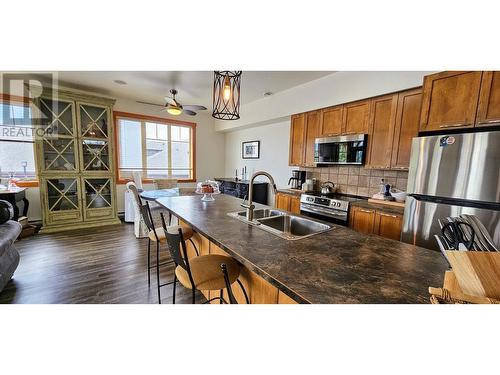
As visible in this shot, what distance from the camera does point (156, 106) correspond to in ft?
16.7

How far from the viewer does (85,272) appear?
245cm

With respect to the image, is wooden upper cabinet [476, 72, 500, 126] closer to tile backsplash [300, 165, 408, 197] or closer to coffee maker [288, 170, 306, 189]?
tile backsplash [300, 165, 408, 197]

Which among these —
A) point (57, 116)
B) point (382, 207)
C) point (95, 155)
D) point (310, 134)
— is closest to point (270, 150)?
point (310, 134)

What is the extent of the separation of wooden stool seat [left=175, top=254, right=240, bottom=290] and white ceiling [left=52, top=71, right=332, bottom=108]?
2.74m

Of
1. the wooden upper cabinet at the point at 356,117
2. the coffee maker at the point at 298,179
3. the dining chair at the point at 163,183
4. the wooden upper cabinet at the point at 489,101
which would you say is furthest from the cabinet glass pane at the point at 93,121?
the wooden upper cabinet at the point at 489,101

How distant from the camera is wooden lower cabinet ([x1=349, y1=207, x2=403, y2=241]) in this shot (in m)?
2.29

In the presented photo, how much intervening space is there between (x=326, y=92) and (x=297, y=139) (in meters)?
0.88

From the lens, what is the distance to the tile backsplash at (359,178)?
9.16ft

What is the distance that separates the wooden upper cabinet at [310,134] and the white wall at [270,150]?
0.69m

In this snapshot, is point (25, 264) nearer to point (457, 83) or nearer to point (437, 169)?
point (437, 169)

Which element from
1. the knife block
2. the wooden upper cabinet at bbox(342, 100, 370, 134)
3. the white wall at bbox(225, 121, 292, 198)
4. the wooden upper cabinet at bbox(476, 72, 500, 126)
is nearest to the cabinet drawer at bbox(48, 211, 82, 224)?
the white wall at bbox(225, 121, 292, 198)

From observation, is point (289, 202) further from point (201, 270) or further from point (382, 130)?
point (201, 270)
